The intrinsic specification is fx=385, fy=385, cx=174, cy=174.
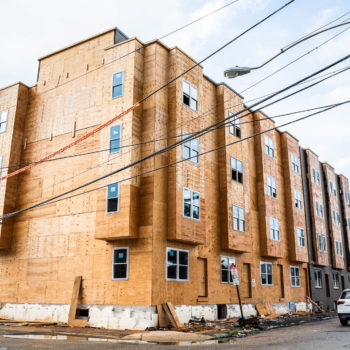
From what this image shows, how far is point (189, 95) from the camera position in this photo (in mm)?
23547

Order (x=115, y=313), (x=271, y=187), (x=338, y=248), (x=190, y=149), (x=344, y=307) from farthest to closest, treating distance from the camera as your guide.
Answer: (x=338, y=248) → (x=271, y=187) → (x=190, y=149) → (x=344, y=307) → (x=115, y=313)

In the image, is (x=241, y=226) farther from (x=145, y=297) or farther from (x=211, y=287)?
(x=145, y=297)

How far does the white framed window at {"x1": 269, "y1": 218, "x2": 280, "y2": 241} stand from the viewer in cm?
3004

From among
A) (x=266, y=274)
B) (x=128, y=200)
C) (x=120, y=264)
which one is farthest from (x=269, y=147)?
(x=120, y=264)

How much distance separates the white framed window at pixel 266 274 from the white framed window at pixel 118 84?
53.4 feet

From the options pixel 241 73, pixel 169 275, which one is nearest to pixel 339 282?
pixel 169 275

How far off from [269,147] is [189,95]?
1198cm

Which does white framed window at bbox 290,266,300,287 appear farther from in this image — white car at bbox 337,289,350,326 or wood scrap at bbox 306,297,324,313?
white car at bbox 337,289,350,326

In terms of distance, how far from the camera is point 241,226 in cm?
2561

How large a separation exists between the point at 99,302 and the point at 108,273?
4.88ft

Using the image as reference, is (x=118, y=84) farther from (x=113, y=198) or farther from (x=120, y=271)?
(x=120, y=271)

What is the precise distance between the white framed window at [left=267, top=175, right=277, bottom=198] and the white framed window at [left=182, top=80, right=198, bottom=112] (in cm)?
1066

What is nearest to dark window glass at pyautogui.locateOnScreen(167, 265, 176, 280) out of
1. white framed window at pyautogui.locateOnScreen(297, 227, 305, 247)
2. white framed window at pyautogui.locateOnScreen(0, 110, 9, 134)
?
white framed window at pyautogui.locateOnScreen(0, 110, 9, 134)

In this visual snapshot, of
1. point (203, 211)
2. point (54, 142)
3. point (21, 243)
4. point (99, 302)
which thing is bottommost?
point (99, 302)
